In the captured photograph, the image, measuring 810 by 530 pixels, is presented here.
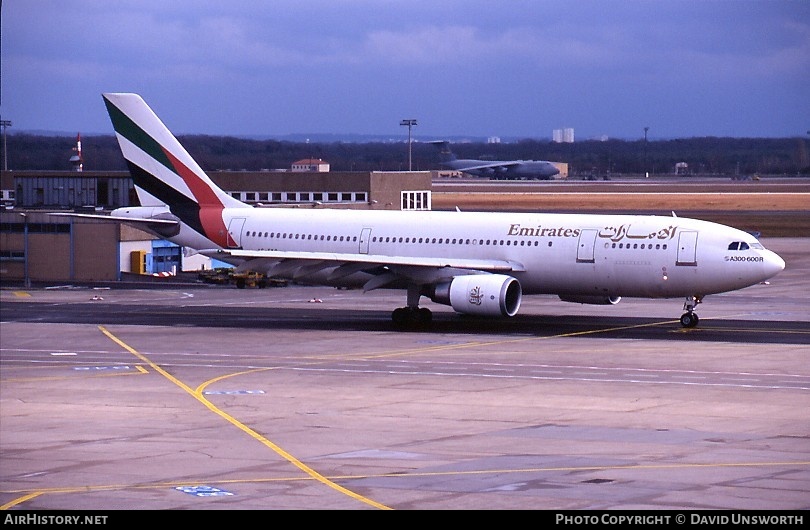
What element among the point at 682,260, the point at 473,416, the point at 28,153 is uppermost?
the point at 28,153

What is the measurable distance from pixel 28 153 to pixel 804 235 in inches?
2710

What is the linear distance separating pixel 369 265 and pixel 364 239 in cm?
309

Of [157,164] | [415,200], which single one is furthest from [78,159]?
[157,164]

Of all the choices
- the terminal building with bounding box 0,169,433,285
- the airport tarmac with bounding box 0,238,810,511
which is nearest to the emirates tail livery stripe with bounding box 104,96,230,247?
the airport tarmac with bounding box 0,238,810,511

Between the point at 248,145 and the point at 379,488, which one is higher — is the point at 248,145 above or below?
above

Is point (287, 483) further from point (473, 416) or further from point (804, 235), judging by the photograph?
point (804, 235)

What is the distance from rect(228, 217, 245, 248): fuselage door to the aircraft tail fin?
4.06 feet

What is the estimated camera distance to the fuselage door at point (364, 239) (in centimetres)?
5375

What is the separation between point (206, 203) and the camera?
57844mm

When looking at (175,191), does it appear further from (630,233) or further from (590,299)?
(630,233)

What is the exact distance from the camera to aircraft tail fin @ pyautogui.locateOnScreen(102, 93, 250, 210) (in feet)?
190

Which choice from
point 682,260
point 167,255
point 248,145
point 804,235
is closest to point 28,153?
point 167,255

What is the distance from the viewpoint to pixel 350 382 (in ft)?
121

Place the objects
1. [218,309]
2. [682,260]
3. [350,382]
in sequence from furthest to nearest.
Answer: [218,309], [682,260], [350,382]
